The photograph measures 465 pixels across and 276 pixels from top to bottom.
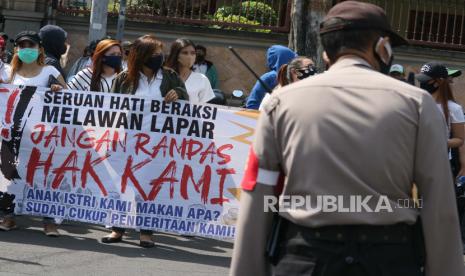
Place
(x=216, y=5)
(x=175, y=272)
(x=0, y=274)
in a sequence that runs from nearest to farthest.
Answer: (x=0, y=274)
(x=175, y=272)
(x=216, y=5)

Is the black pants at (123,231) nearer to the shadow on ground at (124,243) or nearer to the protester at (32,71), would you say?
the shadow on ground at (124,243)

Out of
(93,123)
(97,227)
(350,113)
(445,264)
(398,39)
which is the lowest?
(97,227)

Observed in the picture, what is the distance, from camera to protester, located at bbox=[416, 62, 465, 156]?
7.69 meters

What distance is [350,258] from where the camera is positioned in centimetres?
304

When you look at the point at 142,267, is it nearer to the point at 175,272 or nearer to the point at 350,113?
the point at 175,272

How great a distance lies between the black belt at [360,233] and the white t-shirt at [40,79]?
5.66 meters

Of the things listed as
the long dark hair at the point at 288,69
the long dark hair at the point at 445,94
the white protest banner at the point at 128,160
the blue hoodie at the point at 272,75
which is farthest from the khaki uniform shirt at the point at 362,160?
the blue hoodie at the point at 272,75

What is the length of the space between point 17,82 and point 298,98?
571cm

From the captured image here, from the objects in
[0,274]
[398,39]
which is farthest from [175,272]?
[398,39]

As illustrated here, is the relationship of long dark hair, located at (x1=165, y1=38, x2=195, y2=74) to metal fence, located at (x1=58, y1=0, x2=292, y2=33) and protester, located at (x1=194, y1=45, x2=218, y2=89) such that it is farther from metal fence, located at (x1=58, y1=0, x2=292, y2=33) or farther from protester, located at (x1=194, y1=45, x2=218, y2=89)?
metal fence, located at (x1=58, y1=0, x2=292, y2=33)

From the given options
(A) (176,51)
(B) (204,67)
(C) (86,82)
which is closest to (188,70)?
(A) (176,51)

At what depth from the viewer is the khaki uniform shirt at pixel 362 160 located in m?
3.08

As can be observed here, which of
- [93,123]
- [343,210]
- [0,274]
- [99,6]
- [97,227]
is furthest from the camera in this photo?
[99,6]

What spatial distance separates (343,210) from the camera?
3.06 metres
